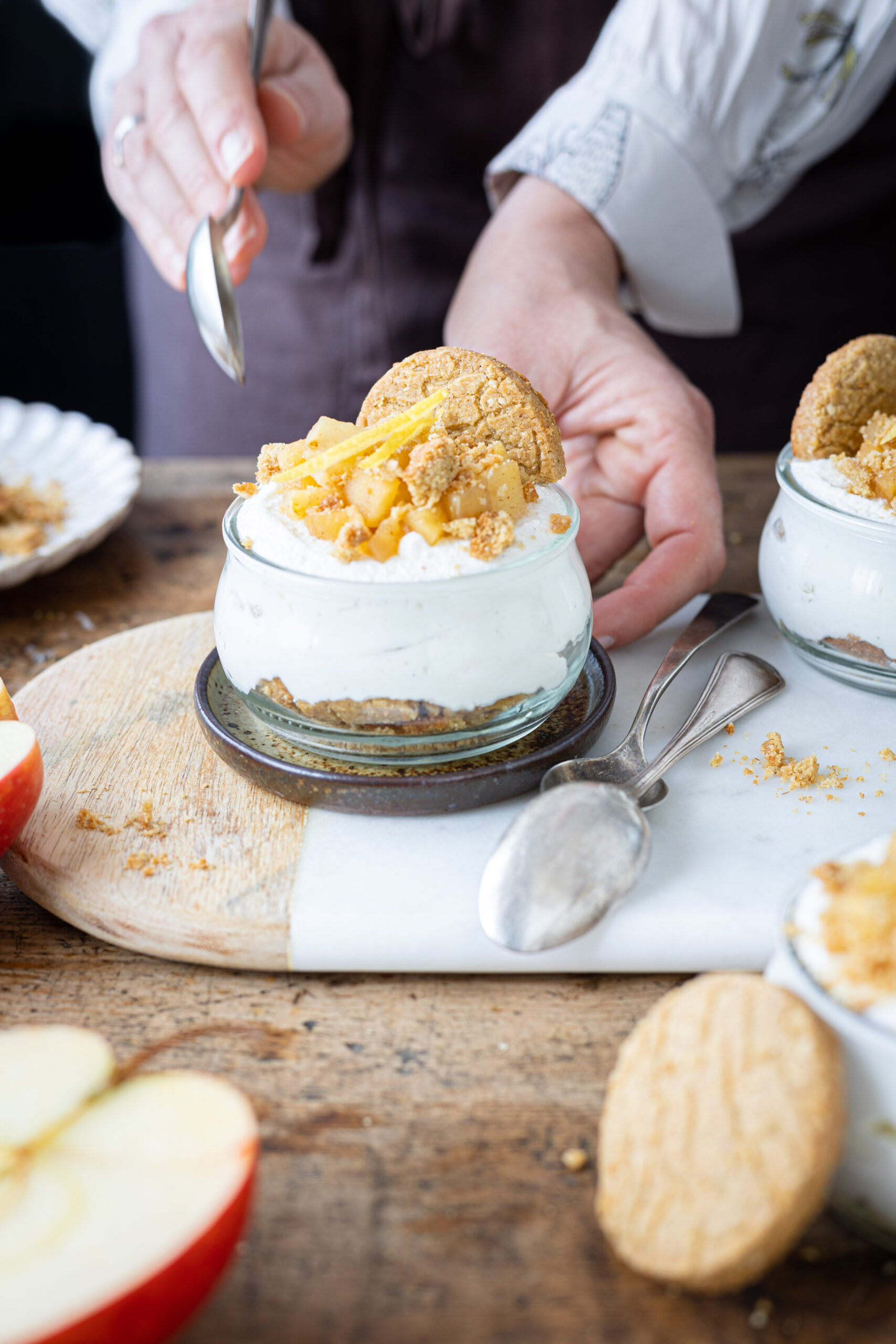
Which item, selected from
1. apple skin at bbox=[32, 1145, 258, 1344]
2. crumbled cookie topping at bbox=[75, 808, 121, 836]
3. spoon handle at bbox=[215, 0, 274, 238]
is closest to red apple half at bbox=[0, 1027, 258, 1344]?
apple skin at bbox=[32, 1145, 258, 1344]

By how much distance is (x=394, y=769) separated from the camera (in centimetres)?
105

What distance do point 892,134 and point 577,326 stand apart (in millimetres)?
1015

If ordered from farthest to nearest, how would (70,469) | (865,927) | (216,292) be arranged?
1. (70,469)
2. (216,292)
3. (865,927)

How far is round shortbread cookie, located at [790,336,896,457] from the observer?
4.02ft

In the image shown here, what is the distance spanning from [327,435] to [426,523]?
180 millimetres

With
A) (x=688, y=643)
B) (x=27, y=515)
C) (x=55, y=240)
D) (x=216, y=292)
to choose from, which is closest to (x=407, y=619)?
(x=688, y=643)

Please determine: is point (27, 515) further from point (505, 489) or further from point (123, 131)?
point (505, 489)

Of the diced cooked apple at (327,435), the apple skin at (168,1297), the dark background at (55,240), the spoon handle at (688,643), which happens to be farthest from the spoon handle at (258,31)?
the dark background at (55,240)

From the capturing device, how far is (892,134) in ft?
Answer: 7.10

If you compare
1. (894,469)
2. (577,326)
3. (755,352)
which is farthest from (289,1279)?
(755,352)

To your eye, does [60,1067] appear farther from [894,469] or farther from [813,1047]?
[894,469]

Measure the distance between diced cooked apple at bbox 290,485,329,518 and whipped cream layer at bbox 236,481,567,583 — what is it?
0.01 metres

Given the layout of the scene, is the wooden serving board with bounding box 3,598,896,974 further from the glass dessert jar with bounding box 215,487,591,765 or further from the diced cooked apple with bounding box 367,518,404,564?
the diced cooked apple with bounding box 367,518,404,564

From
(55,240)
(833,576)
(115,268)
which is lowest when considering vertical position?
(115,268)
